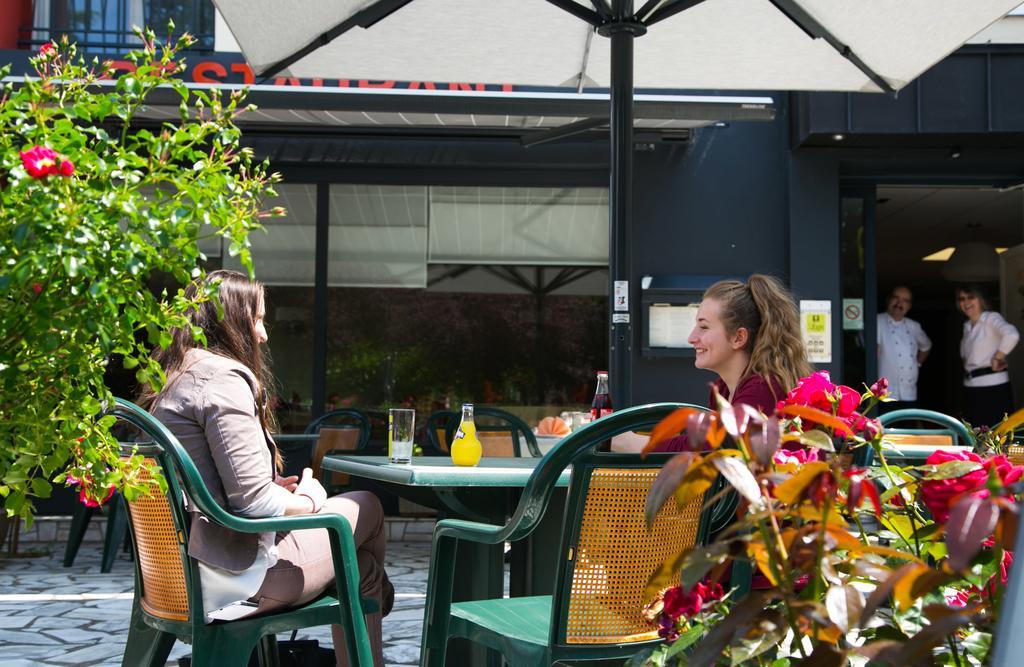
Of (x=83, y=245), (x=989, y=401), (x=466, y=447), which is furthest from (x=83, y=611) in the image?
(x=989, y=401)

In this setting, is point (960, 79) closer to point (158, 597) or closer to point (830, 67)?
point (830, 67)

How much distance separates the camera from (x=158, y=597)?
7.75 ft

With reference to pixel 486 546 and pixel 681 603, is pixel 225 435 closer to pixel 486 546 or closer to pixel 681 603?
pixel 486 546

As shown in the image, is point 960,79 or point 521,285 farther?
point 521,285

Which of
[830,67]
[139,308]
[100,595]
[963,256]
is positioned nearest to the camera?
[139,308]

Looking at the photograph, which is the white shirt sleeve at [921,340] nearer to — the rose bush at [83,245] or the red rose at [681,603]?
the red rose at [681,603]

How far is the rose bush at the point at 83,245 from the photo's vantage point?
3.76ft

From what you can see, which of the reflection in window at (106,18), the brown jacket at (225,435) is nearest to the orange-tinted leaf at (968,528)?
the brown jacket at (225,435)

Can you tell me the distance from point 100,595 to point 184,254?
176 inches

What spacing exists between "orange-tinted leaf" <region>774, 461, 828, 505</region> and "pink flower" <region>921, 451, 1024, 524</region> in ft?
0.65

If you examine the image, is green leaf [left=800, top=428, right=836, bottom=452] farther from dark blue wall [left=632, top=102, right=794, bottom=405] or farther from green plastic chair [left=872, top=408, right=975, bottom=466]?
dark blue wall [left=632, top=102, right=794, bottom=405]

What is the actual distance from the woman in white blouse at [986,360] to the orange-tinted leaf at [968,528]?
827cm

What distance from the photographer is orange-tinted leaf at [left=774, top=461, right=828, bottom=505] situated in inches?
36.6

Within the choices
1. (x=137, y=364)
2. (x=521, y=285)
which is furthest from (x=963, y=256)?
(x=137, y=364)
